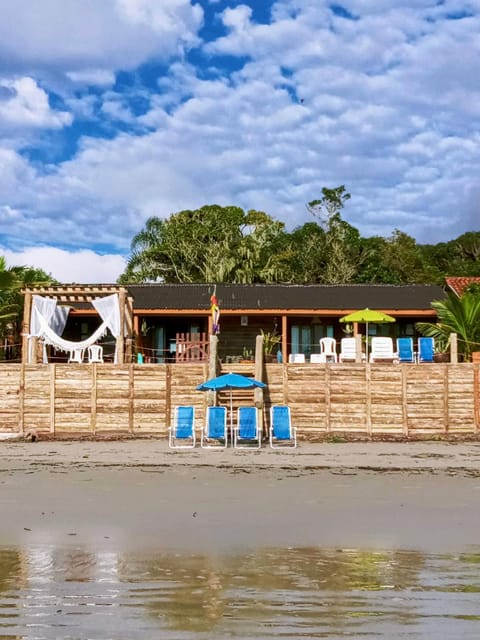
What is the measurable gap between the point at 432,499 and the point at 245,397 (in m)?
7.78

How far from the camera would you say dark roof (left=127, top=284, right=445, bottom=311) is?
79.1ft

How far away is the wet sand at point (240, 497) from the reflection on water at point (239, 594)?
569 mm

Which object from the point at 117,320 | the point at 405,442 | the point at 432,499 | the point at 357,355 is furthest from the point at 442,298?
the point at 432,499

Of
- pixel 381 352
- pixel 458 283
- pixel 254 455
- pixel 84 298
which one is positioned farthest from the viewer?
pixel 458 283

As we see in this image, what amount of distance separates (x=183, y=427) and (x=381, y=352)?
6004mm

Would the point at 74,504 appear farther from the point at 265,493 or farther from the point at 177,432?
the point at 177,432

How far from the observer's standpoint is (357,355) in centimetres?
1764

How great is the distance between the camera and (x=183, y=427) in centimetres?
1518

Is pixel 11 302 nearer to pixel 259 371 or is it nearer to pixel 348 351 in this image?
pixel 259 371

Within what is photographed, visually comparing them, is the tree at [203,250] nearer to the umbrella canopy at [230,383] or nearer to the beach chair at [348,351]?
the beach chair at [348,351]

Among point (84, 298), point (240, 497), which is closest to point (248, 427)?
point (240, 497)

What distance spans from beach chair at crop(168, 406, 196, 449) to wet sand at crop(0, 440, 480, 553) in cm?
66

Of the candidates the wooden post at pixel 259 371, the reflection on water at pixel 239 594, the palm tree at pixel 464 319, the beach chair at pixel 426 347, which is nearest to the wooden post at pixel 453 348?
the beach chair at pixel 426 347

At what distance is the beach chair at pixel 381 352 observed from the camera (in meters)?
18.4
